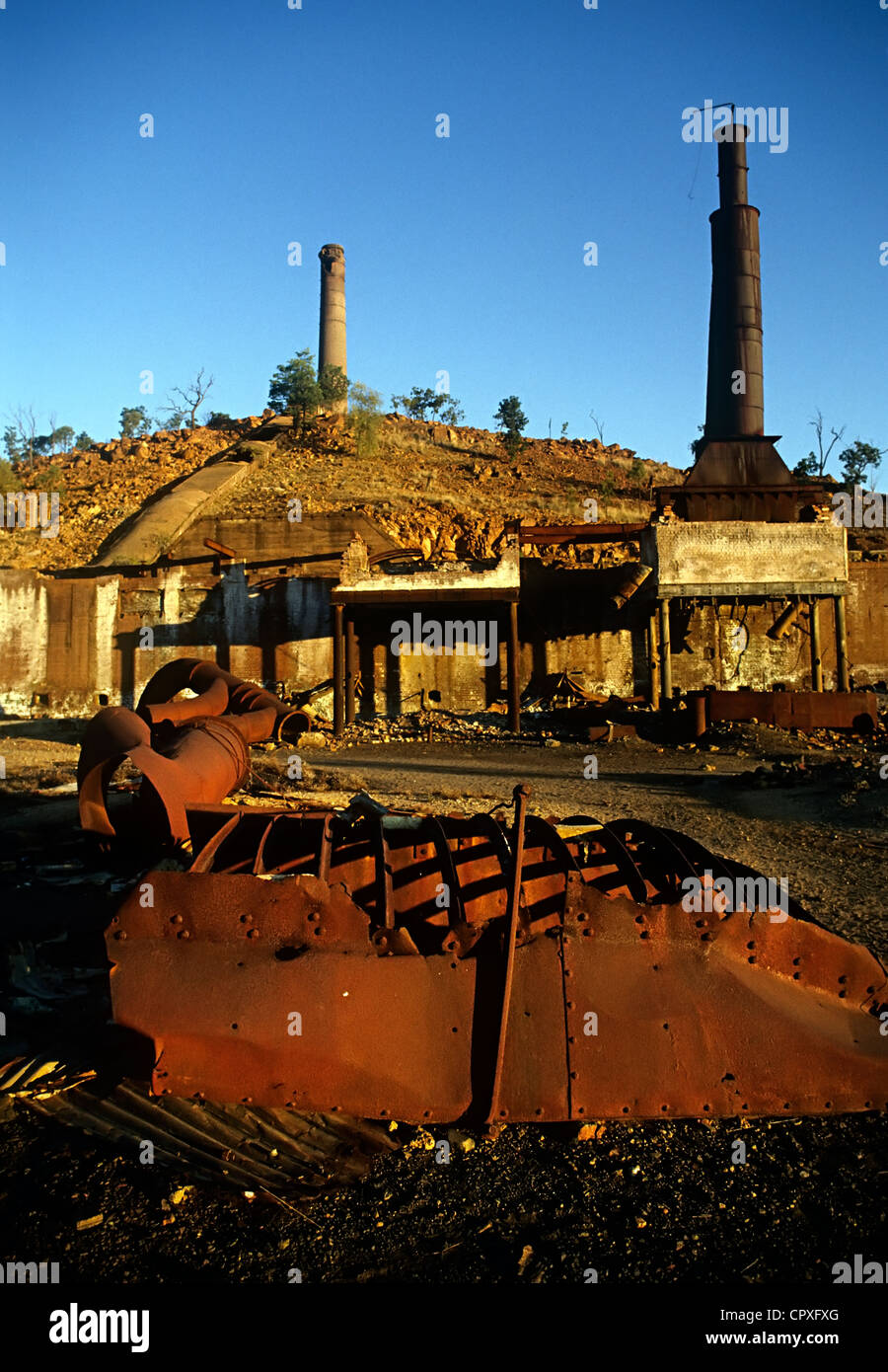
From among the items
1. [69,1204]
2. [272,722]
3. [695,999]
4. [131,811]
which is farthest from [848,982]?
[272,722]

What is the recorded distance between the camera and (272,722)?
1184 centimetres

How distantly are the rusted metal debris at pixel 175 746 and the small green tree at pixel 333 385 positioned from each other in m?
32.4

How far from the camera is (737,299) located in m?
31.8

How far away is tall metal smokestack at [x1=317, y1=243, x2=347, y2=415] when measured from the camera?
43.7 meters

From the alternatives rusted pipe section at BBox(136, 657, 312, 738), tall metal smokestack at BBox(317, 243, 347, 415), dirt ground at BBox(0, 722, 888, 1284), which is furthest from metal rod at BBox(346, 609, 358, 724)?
tall metal smokestack at BBox(317, 243, 347, 415)

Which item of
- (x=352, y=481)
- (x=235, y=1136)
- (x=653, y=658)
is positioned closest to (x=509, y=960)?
(x=235, y=1136)

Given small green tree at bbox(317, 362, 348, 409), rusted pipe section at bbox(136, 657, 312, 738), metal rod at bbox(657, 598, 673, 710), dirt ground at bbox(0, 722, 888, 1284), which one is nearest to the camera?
dirt ground at bbox(0, 722, 888, 1284)

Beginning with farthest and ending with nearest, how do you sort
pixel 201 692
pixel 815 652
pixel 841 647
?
pixel 815 652 < pixel 841 647 < pixel 201 692

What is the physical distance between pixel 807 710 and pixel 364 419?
25.4 meters

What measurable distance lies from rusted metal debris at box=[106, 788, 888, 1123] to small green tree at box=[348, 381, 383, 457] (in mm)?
33928

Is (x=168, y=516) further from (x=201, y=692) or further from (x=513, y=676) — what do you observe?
(x=201, y=692)

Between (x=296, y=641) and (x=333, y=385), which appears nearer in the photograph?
(x=296, y=641)

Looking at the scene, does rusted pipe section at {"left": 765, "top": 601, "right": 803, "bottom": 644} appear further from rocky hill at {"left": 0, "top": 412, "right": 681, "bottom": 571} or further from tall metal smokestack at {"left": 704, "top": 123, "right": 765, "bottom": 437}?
tall metal smokestack at {"left": 704, "top": 123, "right": 765, "bottom": 437}
